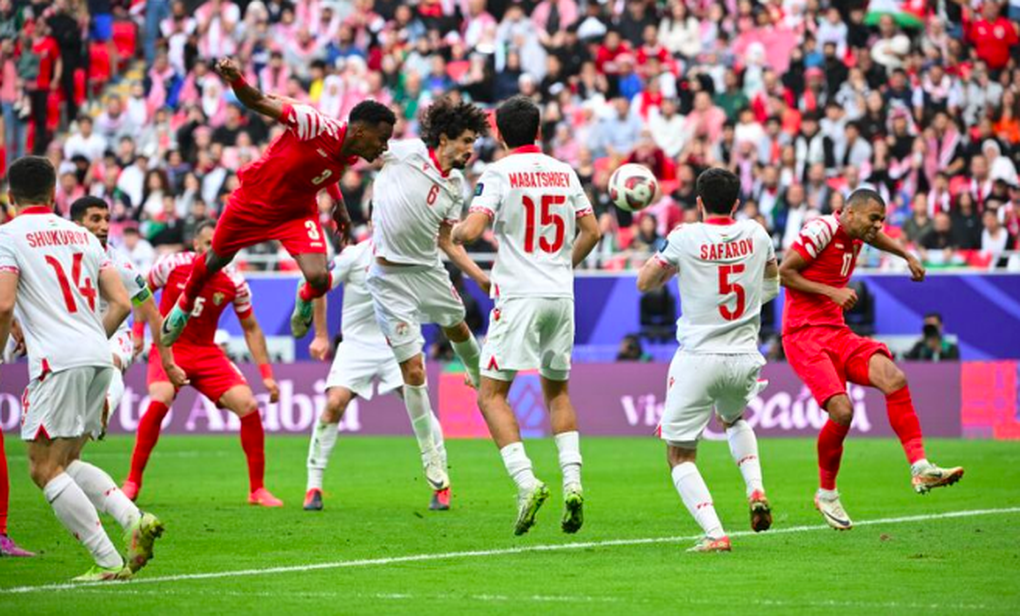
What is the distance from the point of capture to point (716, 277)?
11219 millimetres

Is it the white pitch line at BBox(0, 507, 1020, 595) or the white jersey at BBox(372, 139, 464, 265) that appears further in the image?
the white jersey at BBox(372, 139, 464, 265)

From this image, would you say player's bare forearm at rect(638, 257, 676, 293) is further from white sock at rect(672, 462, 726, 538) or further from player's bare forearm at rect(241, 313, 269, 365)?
player's bare forearm at rect(241, 313, 269, 365)

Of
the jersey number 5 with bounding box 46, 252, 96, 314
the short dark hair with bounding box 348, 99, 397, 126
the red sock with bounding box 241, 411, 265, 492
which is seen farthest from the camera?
the red sock with bounding box 241, 411, 265, 492

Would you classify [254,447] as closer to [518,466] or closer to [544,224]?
[518,466]

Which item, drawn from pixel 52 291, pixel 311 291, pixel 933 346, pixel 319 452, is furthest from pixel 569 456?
pixel 933 346

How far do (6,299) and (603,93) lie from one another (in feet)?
70.5

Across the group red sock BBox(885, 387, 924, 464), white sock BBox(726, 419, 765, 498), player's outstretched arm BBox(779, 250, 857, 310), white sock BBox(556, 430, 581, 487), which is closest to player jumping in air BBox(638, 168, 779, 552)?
white sock BBox(726, 419, 765, 498)

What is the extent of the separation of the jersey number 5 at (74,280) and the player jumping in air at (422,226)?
11.5ft

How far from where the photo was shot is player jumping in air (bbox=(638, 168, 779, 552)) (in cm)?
1120

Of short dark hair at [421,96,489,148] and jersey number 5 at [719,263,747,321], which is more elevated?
short dark hair at [421,96,489,148]

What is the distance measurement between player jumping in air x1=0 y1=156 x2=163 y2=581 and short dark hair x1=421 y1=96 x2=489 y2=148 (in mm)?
3762

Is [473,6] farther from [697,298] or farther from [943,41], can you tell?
[697,298]

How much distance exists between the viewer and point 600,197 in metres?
27.7

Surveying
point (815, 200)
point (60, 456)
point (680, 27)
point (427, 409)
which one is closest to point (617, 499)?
point (427, 409)
